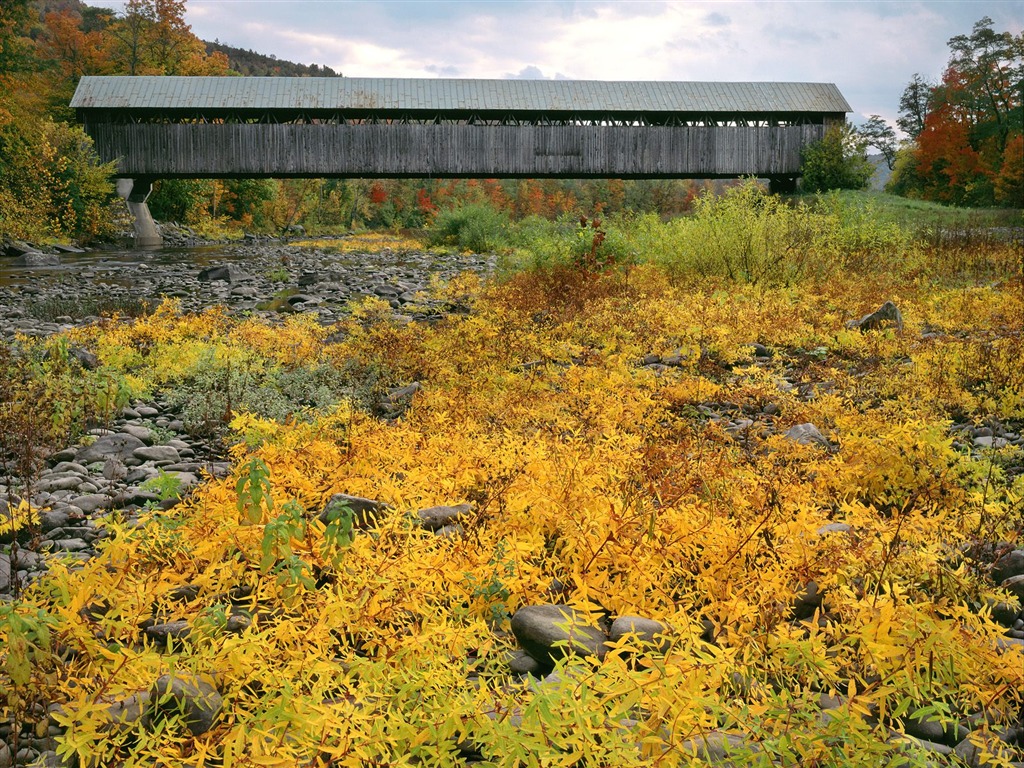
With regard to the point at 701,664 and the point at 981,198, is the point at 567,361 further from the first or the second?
the point at 981,198

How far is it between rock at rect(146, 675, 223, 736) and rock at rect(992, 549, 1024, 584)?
7.31 feet

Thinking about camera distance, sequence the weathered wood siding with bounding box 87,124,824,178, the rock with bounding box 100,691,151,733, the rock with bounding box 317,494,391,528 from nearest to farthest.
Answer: the rock with bounding box 100,691,151,733, the rock with bounding box 317,494,391,528, the weathered wood siding with bounding box 87,124,824,178

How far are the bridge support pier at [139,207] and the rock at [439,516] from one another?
2263cm

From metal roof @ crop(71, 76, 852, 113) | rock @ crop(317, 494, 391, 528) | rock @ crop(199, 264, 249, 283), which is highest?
metal roof @ crop(71, 76, 852, 113)

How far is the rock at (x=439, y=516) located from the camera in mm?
2600

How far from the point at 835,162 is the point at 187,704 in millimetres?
24133

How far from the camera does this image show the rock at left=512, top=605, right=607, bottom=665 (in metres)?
1.90

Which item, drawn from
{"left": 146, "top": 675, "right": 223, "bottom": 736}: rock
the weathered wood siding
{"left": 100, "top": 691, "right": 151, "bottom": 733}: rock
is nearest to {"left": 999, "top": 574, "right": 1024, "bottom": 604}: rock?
{"left": 146, "top": 675, "right": 223, "bottom": 736}: rock

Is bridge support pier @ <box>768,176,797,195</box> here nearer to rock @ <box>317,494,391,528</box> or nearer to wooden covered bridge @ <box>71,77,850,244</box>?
wooden covered bridge @ <box>71,77,850,244</box>

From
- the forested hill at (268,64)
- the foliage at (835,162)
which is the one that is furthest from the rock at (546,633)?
the forested hill at (268,64)

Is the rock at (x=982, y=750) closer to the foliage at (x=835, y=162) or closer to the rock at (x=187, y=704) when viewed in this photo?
the rock at (x=187, y=704)

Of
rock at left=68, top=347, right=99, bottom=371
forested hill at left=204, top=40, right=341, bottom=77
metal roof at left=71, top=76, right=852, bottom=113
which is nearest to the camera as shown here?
rock at left=68, top=347, right=99, bottom=371

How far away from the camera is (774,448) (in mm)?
3355

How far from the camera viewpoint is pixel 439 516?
2609 millimetres
